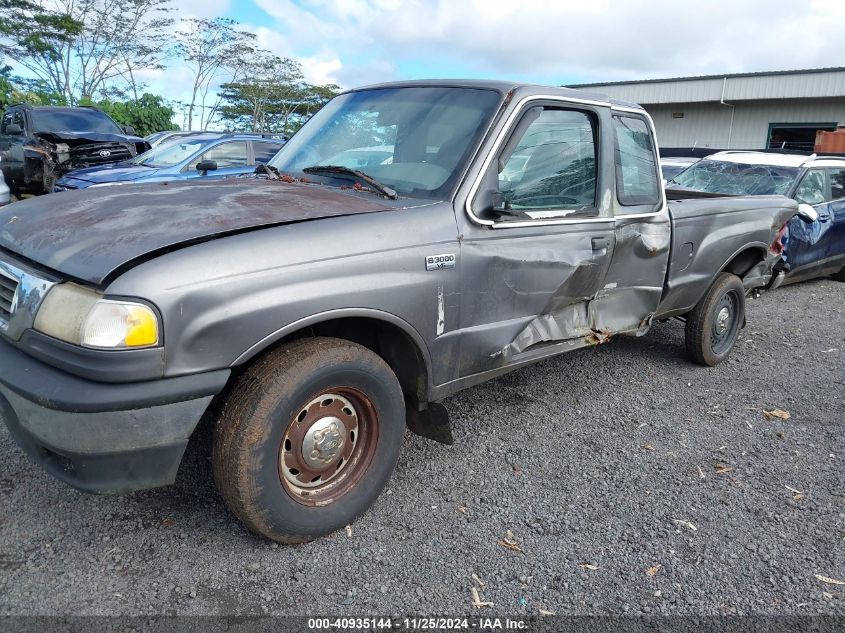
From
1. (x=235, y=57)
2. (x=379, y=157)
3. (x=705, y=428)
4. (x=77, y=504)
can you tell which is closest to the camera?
(x=77, y=504)

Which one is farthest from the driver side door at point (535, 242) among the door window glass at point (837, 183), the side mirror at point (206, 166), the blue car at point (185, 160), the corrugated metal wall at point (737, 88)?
the corrugated metal wall at point (737, 88)

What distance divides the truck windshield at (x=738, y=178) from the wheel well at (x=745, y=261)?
2788mm

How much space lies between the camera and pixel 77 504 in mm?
2922

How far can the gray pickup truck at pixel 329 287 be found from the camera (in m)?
2.20

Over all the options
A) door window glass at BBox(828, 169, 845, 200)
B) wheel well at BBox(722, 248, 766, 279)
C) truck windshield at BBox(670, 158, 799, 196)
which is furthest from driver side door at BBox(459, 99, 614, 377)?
door window glass at BBox(828, 169, 845, 200)

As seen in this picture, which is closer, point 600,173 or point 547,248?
point 547,248

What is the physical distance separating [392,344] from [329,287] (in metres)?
0.62

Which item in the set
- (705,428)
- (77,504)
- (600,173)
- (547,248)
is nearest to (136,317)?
(77,504)

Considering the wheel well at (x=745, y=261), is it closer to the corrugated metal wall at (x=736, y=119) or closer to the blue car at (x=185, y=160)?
the blue car at (x=185, y=160)

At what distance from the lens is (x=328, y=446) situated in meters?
2.71

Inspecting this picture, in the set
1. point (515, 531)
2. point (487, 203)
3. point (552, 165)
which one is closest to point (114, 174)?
point (552, 165)

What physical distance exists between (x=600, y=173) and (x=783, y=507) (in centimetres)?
201

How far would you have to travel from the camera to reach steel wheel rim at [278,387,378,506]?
8.66 ft

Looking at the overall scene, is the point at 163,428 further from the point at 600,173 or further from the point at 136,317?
the point at 600,173
